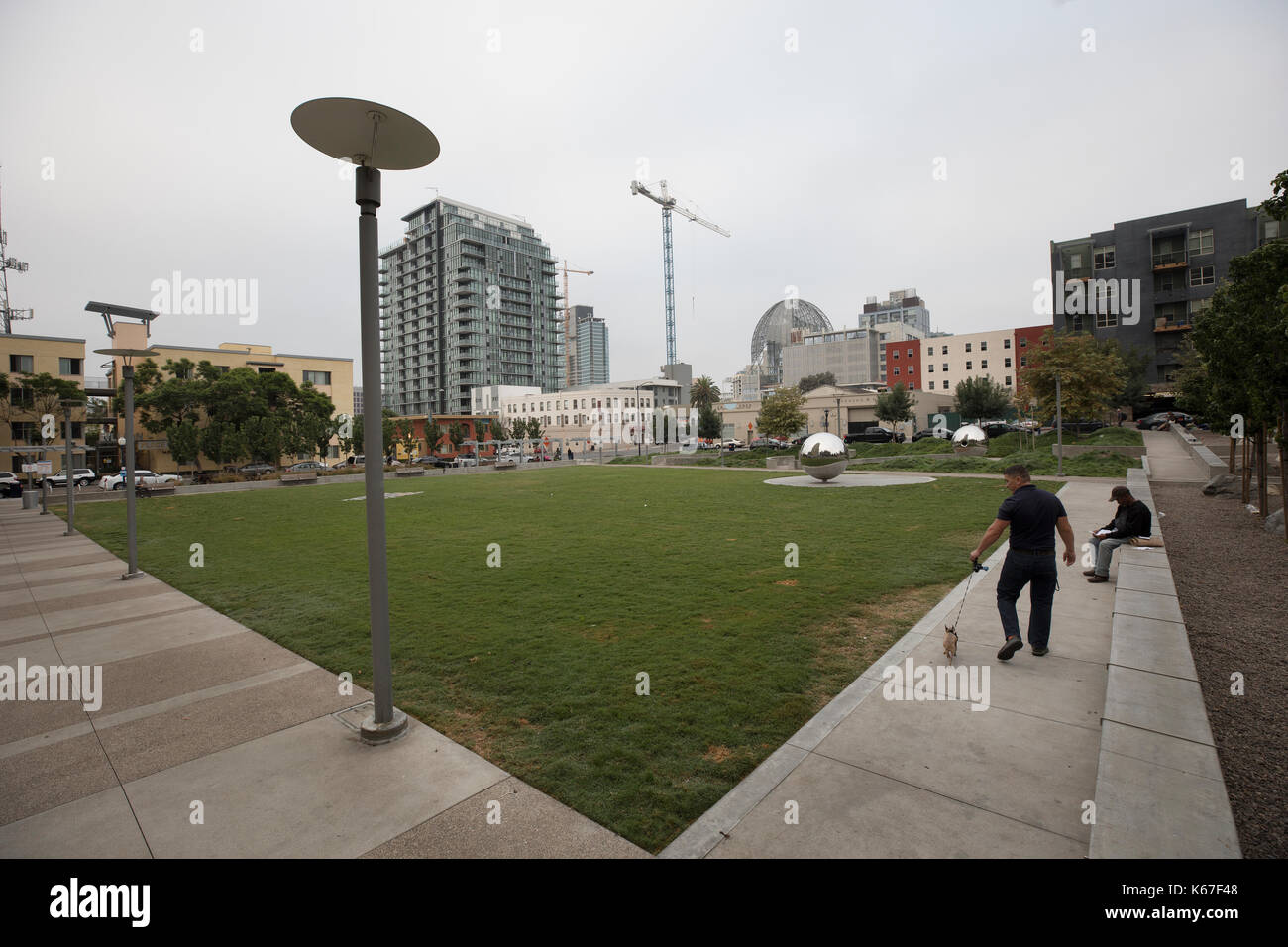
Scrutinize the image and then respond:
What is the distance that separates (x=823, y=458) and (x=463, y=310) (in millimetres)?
112293

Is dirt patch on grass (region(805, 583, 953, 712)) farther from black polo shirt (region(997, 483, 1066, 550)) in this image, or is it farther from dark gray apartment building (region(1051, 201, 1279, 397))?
dark gray apartment building (region(1051, 201, 1279, 397))

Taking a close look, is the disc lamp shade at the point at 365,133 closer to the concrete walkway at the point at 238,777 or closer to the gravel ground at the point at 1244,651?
the concrete walkway at the point at 238,777

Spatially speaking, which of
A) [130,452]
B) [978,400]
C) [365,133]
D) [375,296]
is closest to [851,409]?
[978,400]

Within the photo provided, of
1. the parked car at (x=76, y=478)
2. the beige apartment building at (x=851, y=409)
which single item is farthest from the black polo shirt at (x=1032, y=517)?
the beige apartment building at (x=851, y=409)

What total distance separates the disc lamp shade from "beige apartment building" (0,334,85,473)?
2305 inches

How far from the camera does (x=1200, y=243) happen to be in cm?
5919

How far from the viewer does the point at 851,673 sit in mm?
5930

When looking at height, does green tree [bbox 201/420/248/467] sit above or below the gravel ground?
above

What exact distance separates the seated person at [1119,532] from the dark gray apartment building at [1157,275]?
2415 inches

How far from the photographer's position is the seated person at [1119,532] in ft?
29.3

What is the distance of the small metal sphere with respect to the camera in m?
25.5

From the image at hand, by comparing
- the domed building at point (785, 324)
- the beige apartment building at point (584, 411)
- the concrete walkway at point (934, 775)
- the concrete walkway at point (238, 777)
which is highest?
the domed building at point (785, 324)

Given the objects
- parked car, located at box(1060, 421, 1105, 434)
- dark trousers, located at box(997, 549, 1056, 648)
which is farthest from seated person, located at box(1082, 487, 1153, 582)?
parked car, located at box(1060, 421, 1105, 434)
